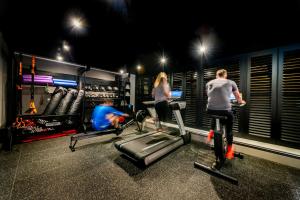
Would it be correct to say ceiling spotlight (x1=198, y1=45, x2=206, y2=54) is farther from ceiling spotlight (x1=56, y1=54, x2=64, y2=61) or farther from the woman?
ceiling spotlight (x1=56, y1=54, x2=64, y2=61)

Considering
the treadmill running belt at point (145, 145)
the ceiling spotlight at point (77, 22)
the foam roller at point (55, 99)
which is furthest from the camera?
the foam roller at point (55, 99)

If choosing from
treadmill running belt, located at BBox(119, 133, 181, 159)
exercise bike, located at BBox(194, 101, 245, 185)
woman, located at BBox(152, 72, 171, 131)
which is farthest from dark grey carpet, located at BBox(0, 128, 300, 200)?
woman, located at BBox(152, 72, 171, 131)

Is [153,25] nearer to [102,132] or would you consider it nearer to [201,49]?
[201,49]

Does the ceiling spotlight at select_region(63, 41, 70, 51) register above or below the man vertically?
above

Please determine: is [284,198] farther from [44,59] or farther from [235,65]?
[44,59]

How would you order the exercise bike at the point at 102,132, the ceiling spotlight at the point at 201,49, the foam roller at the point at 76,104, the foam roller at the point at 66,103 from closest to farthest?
the exercise bike at the point at 102,132 < the ceiling spotlight at the point at 201,49 < the foam roller at the point at 66,103 < the foam roller at the point at 76,104

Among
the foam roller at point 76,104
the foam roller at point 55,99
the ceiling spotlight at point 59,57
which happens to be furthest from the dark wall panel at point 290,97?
the ceiling spotlight at point 59,57

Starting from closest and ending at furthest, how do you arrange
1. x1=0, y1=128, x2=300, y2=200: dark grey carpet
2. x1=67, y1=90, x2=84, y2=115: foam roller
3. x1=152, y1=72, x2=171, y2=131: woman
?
x1=0, y1=128, x2=300, y2=200: dark grey carpet, x1=152, y1=72, x2=171, y2=131: woman, x1=67, y1=90, x2=84, y2=115: foam roller

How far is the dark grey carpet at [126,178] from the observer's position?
5.15 ft

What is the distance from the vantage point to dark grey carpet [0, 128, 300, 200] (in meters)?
1.57

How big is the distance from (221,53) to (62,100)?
524cm

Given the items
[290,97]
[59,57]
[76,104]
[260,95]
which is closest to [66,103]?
[76,104]

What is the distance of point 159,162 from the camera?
239cm

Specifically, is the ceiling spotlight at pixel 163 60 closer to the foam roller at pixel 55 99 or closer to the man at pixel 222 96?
the man at pixel 222 96
